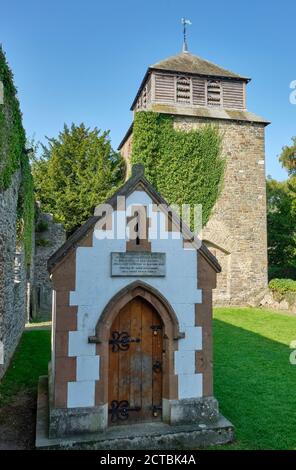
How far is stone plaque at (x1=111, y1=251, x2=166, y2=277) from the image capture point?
5.82 m

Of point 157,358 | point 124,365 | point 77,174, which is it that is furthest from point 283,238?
point 124,365

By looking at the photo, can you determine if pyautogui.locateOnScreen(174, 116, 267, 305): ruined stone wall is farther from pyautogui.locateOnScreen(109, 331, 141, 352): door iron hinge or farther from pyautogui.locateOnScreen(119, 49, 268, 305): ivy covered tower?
pyautogui.locateOnScreen(109, 331, 141, 352): door iron hinge

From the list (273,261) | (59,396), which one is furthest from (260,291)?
(59,396)

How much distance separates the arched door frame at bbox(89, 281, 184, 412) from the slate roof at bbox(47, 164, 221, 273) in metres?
1.01

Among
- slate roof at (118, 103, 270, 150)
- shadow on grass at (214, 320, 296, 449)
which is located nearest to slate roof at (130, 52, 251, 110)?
slate roof at (118, 103, 270, 150)

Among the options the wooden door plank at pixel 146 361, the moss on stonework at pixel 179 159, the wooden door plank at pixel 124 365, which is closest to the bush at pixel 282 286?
the moss on stonework at pixel 179 159

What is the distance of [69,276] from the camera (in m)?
5.68

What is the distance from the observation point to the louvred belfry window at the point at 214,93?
22.4 m

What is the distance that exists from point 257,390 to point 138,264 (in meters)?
4.32

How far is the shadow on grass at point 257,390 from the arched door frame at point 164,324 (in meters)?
1.34

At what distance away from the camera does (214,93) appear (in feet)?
73.8

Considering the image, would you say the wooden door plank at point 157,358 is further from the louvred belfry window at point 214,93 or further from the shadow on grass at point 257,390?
the louvred belfry window at point 214,93

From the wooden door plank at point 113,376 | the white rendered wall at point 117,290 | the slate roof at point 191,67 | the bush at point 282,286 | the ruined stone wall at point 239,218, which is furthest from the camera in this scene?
the slate roof at point 191,67
